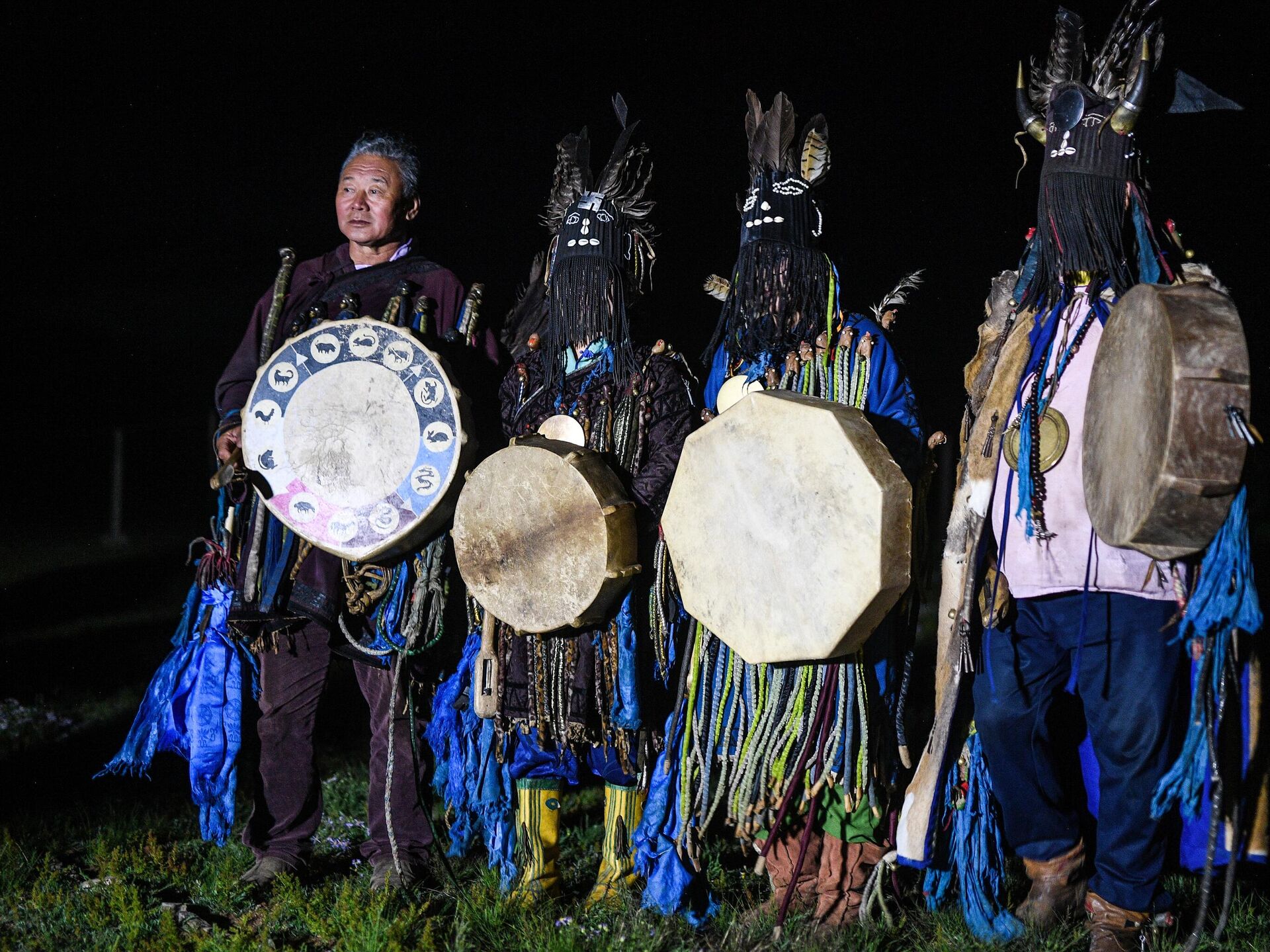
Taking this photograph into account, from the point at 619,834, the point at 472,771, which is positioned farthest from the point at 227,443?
the point at 619,834

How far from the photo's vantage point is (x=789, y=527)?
287 centimetres

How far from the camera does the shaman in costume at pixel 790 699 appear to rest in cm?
300

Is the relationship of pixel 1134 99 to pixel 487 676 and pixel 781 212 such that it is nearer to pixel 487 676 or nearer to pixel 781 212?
pixel 781 212

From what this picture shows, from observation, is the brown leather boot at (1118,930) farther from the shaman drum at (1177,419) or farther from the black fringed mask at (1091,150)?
the black fringed mask at (1091,150)

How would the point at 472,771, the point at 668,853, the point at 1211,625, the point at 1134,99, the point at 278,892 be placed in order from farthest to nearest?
1. the point at 472,771
2. the point at 278,892
3. the point at 668,853
4. the point at 1134,99
5. the point at 1211,625

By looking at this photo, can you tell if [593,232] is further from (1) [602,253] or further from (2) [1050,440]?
(2) [1050,440]

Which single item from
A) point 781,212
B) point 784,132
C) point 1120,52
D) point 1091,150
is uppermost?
point 1120,52

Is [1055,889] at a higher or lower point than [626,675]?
lower

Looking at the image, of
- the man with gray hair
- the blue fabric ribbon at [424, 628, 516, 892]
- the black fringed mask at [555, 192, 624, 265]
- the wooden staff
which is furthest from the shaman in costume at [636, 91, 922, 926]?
the wooden staff

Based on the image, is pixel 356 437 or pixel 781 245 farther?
pixel 356 437

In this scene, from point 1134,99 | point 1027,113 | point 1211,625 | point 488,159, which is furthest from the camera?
point 488,159

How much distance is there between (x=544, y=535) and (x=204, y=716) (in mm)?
1359

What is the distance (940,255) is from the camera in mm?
5141

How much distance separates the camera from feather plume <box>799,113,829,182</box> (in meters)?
3.24
